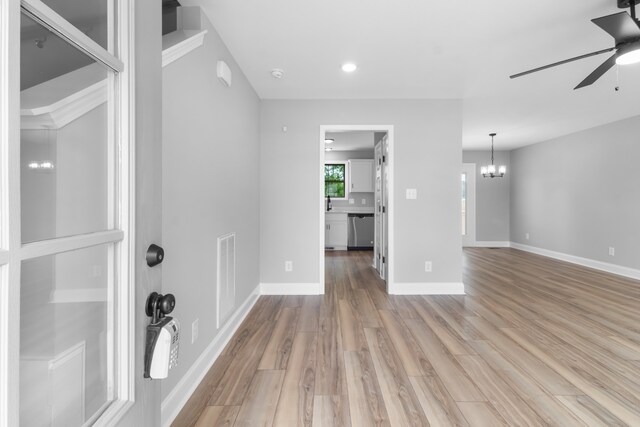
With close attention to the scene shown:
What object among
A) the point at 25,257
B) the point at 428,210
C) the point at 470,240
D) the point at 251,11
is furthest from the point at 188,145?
the point at 470,240

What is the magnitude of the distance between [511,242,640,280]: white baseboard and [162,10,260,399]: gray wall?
555 centimetres

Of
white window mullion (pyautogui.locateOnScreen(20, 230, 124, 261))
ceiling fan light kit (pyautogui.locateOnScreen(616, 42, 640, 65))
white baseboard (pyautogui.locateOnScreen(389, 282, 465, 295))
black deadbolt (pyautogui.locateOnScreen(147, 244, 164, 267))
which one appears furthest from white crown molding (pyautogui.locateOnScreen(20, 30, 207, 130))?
white baseboard (pyautogui.locateOnScreen(389, 282, 465, 295))

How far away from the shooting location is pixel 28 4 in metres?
0.44

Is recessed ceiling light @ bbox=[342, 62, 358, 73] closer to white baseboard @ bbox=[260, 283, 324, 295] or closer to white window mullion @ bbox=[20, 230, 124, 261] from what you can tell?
white baseboard @ bbox=[260, 283, 324, 295]

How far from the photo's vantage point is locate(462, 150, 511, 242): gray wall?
7496 mm

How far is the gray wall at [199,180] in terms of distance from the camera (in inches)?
61.6

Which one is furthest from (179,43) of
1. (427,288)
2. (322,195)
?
(427,288)

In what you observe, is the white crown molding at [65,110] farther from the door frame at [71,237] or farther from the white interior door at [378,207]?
the white interior door at [378,207]

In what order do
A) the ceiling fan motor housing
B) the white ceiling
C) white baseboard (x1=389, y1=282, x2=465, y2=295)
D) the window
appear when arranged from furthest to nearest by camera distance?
the window < white baseboard (x1=389, y1=282, x2=465, y2=295) < the white ceiling < the ceiling fan motor housing

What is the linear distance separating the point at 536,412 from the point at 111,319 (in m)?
2.00

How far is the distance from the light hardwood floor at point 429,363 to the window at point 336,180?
4046 millimetres

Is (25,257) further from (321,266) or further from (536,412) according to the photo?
(321,266)

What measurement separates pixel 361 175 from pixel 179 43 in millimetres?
5866

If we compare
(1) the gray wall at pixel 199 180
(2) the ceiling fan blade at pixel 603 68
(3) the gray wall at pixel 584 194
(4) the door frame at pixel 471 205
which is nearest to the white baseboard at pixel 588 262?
(3) the gray wall at pixel 584 194
